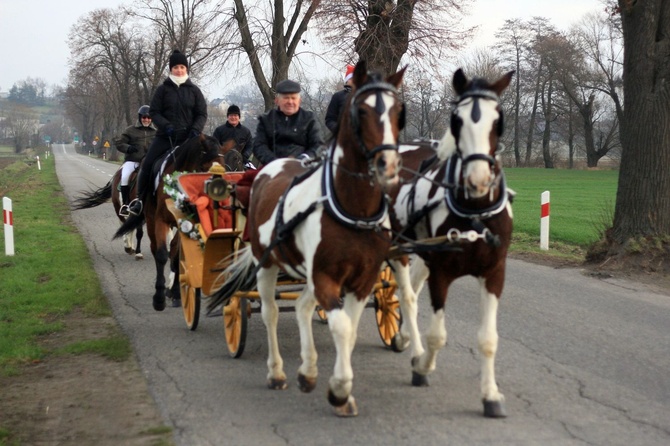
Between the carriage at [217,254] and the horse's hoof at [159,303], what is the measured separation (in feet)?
1.59

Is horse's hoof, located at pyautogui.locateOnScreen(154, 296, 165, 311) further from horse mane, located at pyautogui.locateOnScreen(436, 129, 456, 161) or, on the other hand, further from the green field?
the green field

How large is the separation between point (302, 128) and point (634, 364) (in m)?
3.51

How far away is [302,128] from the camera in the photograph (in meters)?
7.67

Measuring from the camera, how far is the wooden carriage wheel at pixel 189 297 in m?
8.08

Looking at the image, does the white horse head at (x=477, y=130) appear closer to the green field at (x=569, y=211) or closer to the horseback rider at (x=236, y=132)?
the green field at (x=569, y=211)

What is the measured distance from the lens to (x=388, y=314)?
731 cm

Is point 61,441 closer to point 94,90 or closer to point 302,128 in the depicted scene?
point 302,128

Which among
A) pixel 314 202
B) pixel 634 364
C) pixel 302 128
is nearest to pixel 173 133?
pixel 302 128

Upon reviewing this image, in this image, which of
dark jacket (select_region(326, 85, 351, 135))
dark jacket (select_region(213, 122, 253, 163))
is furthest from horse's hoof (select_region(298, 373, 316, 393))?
dark jacket (select_region(213, 122, 253, 163))

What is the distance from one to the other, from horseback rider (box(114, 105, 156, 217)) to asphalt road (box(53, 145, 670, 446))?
465 cm

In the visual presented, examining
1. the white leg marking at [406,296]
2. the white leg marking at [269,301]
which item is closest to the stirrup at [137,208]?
the white leg marking at [269,301]

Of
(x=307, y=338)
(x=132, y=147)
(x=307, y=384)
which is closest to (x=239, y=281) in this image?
(x=307, y=338)

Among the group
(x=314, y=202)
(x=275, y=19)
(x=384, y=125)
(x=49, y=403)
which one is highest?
(x=275, y=19)

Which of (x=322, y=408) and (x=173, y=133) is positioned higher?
(x=173, y=133)
